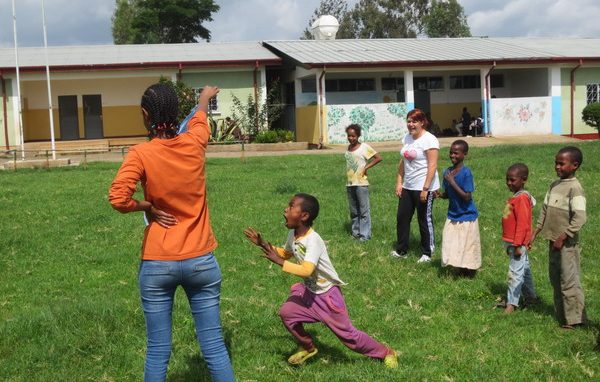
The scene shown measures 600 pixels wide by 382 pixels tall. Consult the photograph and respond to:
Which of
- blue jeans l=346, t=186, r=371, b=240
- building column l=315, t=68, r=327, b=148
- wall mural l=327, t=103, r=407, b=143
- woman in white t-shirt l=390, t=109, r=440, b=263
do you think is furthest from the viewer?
wall mural l=327, t=103, r=407, b=143

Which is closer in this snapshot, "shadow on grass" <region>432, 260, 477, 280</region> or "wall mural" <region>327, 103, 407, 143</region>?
"shadow on grass" <region>432, 260, 477, 280</region>

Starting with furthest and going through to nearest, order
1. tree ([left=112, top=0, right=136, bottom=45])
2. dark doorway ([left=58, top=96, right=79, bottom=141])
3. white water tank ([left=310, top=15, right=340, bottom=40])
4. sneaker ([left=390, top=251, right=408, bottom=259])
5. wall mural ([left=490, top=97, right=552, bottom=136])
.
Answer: tree ([left=112, top=0, right=136, bottom=45]) < white water tank ([left=310, top=15, right=340, bottom=40]) < dark doorway ([left=58, top=96, right=79, bottom=141]) < wall mural ([left=490, top=97, right=552, bottom=136]) < sneaker ([left=390, top=251, right=408, bottom=259])

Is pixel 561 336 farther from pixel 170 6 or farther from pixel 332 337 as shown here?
pixel 170 6

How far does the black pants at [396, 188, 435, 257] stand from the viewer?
781 cm

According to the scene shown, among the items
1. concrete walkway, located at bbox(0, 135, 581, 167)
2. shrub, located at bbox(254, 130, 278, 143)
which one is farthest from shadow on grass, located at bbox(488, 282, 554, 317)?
shrub, located at bbox(254, 130, 278, 143)

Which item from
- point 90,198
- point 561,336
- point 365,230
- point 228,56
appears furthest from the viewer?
point 228,56

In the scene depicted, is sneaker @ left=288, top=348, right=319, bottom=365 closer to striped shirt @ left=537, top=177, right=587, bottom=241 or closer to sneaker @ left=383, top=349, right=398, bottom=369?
sneaker @ left=383, top=349, right=398, bottom=369

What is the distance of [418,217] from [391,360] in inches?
128

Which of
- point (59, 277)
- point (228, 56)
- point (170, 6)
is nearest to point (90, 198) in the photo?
point (59, 277)

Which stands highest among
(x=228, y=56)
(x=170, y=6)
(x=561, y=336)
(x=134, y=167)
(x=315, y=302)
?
(x=170, y=6)

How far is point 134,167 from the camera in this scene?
3678 millimetres

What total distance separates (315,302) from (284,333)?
963mm

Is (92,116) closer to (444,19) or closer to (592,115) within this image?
(592,115)

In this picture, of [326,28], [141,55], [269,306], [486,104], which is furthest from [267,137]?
[269,306]
